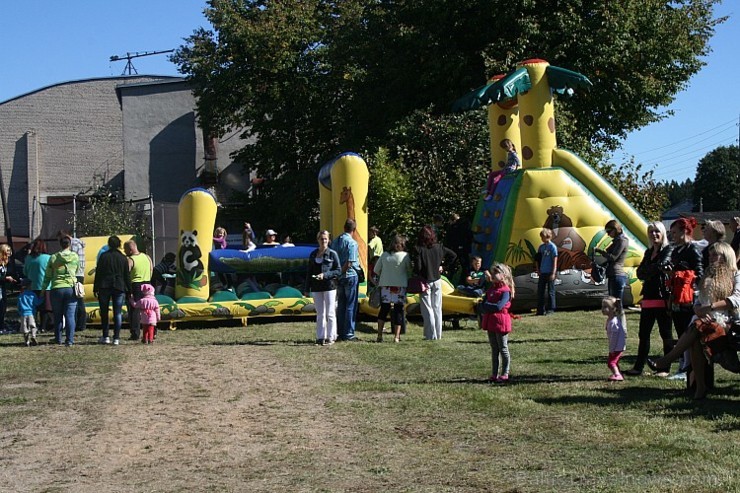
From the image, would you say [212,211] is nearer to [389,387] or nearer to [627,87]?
[389,387]

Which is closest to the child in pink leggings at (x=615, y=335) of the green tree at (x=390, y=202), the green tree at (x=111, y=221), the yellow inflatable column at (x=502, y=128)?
the yellow inflatable column at (x=502, y=128)

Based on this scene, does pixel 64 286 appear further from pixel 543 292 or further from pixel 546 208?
pixel 546 208

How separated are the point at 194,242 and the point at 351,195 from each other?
2982 mm

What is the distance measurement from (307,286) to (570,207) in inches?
256

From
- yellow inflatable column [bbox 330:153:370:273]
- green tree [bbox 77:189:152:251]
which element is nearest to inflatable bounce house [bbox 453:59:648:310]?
yellow inflatable column [bbox 330:153:370:273]

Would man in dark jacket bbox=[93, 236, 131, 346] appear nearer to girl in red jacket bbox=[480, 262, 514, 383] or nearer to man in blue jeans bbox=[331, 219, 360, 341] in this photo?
man in blue jeans bbox=[331, 219, 360, 341]

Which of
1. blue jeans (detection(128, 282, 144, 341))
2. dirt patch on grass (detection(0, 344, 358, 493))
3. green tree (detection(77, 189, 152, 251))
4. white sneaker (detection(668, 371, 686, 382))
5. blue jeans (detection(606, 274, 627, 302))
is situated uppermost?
green tree (detection(77, 189, 152, 251))

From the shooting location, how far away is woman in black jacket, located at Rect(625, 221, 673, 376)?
401 inches

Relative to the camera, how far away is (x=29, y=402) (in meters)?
10.2

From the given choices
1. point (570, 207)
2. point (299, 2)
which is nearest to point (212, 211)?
point (570, 207)

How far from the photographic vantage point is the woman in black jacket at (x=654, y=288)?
33.4 ft

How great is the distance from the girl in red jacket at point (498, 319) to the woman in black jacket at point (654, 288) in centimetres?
132

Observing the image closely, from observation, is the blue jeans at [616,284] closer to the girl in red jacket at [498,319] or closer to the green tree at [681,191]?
the girl in red jacket at [498,319]

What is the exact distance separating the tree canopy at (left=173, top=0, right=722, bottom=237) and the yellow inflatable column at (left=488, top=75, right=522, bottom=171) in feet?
10.2
